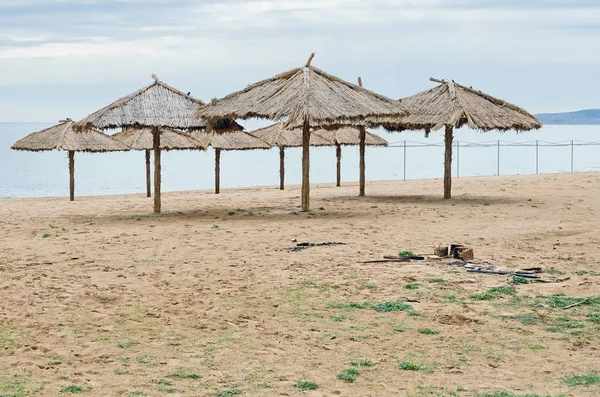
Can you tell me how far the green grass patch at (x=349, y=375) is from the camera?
217 inches

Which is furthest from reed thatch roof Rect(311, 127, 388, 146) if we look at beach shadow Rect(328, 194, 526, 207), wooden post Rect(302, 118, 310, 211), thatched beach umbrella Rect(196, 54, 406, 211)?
wooden post Rect(302, 118, 310, 211)

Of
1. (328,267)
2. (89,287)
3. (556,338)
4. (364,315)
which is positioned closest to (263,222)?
(328,267)

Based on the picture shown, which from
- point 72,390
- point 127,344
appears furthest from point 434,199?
point 72,390

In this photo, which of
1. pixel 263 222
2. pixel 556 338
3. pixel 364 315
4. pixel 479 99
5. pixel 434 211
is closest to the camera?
pixel 556 338

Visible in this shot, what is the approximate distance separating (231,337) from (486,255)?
482cm

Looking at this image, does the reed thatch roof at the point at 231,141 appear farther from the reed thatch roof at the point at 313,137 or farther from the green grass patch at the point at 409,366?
the green grass patch at the point at 409,366

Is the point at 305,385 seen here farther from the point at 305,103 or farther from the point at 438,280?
the point at 305,103

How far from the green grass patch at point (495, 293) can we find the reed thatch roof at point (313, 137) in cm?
1788

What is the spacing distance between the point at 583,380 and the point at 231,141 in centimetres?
2021

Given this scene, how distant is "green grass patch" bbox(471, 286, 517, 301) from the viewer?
26.1 feet

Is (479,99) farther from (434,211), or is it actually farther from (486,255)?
(486,255)

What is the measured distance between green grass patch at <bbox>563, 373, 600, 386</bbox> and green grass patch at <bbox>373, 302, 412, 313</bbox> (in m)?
2.19

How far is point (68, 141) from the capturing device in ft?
74.1

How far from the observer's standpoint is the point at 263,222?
1471 cm
